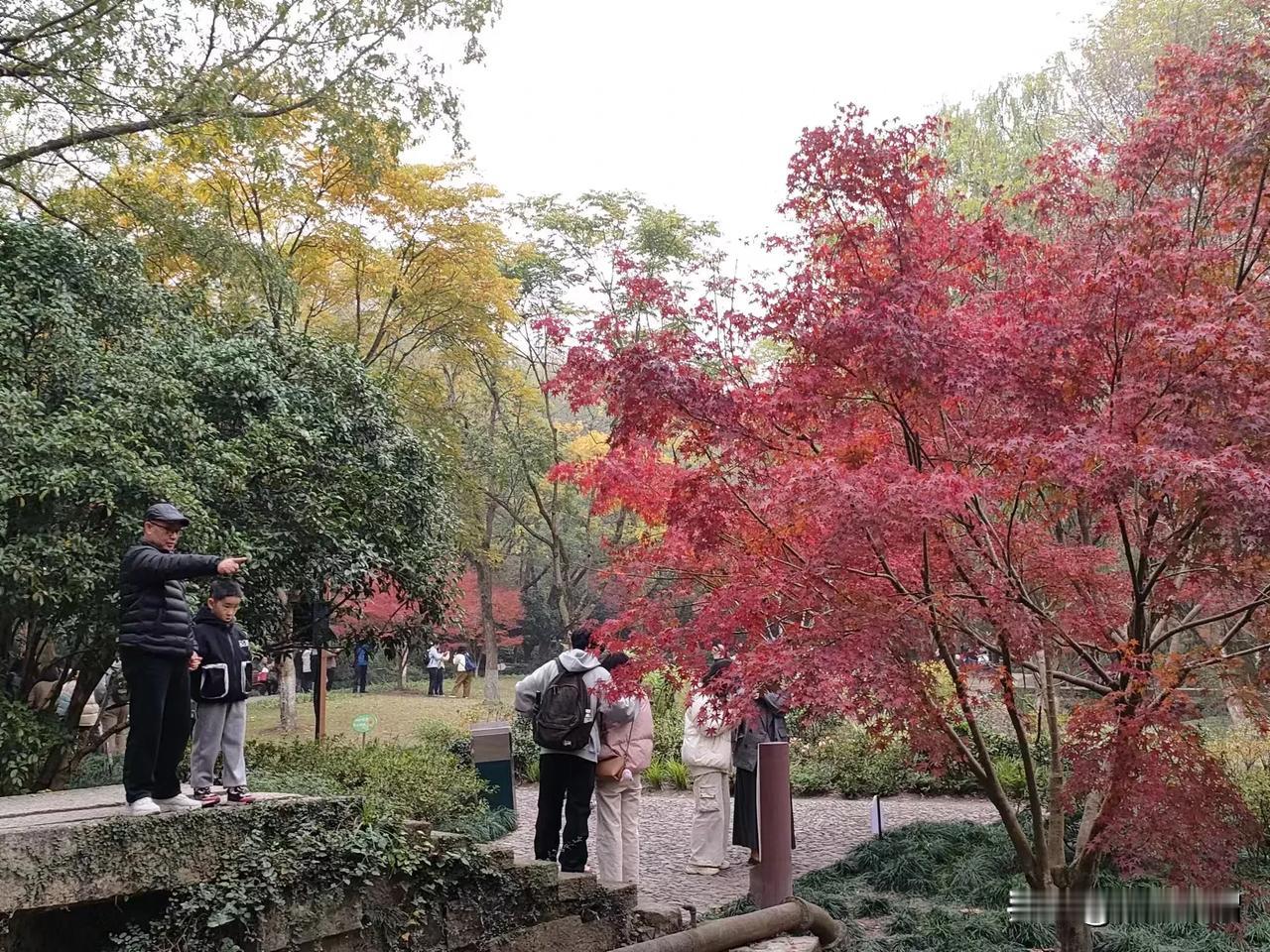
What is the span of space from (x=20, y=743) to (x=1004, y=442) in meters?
6.80

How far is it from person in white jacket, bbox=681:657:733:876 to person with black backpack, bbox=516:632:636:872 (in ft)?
5.27

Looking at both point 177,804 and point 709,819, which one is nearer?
point 177,804

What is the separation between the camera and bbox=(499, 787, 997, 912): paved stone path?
314 inches

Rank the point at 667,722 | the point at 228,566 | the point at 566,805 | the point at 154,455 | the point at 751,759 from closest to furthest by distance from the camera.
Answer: the point at 228,566 → the point at 566,805 → the point at 154,455 → the point at 751,759 → the point at 667,722

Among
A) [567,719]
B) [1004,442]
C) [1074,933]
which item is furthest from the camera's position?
[567,719]

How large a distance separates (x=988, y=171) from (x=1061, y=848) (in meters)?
13.7

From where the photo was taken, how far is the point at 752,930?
5832mm

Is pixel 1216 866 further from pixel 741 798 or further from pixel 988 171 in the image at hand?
pixel 988 171

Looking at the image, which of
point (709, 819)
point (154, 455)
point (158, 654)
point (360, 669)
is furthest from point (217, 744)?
point (360, 669)

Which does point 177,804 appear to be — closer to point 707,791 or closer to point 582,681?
point 582,681

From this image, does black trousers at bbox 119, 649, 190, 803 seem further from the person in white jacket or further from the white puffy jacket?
the white puffy jacket

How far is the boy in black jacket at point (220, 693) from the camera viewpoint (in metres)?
4.79

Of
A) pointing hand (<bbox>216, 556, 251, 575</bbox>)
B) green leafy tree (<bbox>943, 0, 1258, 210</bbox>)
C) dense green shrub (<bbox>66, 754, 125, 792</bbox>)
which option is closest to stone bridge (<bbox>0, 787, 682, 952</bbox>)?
pointing hand (<bbox>216, 556, 251, 575</bbox>)

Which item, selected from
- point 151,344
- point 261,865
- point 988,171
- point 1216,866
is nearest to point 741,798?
point 1216,866
